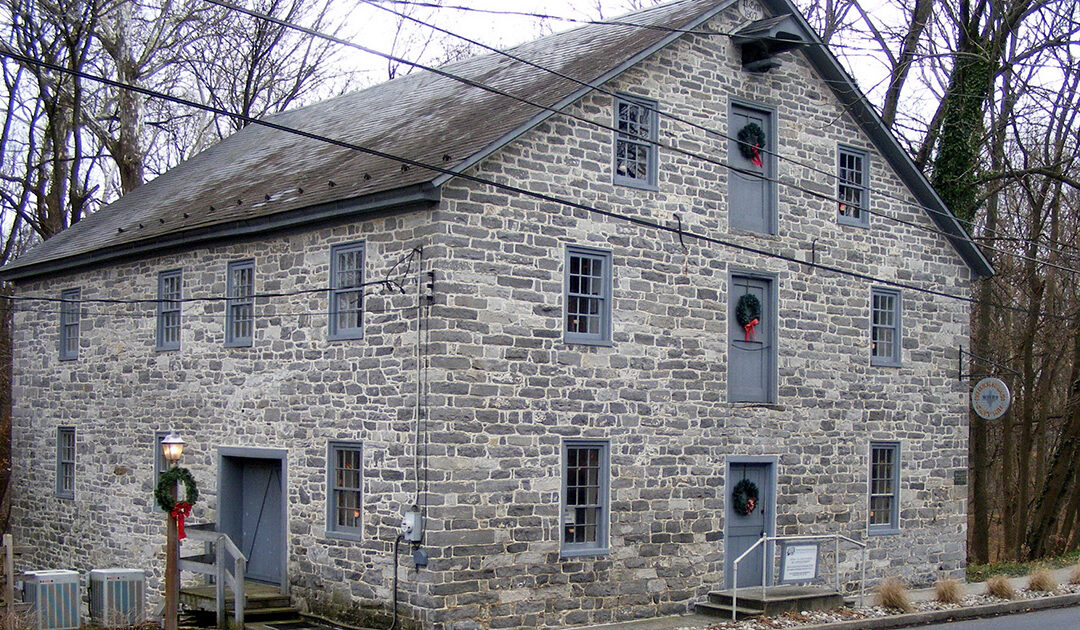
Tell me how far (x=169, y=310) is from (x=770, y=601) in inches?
417

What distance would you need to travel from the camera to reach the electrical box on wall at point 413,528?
595 inches

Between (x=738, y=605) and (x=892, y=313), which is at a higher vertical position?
(x=892, y=313)

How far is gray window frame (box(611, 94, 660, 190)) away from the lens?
56.7 ft

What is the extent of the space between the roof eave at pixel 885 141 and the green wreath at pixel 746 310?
3947mm

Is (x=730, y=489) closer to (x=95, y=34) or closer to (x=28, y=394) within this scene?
(x=28, y=394)

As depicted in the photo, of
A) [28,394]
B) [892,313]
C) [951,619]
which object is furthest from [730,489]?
[28,394]

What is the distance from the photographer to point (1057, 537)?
33.8m

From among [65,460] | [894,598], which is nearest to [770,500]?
[894,598]

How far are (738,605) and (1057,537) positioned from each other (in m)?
20.1

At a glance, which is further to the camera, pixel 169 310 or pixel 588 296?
pixel 169 310

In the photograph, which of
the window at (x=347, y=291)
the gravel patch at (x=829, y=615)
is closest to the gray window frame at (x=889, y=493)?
the gravel patch at (x=829, y=615)

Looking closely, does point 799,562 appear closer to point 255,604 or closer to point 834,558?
point 834,558

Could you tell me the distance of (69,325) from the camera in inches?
931

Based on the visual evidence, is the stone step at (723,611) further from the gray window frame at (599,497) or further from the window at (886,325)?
the window at (886,325)
